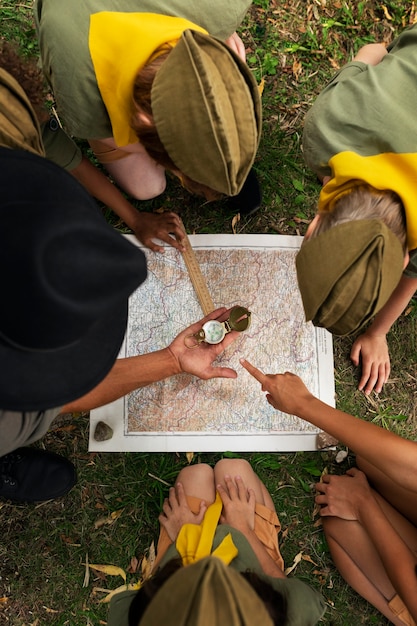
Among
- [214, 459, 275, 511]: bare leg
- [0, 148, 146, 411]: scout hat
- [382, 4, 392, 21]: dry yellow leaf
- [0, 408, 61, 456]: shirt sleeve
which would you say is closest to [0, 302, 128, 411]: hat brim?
[0, 148, 146, 411]: scout hat

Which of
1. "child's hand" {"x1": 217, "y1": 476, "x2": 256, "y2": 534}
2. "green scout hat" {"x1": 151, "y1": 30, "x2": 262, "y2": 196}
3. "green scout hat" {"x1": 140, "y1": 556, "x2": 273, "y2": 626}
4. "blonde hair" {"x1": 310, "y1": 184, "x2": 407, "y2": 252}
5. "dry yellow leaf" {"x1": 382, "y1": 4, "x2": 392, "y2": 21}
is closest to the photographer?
"green scout hat" {"x1": 140, "y1": 556, "x2": 273, "y2": 626}

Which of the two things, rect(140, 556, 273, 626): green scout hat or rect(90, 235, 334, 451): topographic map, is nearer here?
rect(140, 556, 273, 626): green scout hat

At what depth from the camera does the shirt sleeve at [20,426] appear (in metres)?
1.29

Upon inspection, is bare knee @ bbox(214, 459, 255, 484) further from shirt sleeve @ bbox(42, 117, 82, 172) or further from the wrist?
shirt sleeve @ bbox(42, 117, 82, 172)

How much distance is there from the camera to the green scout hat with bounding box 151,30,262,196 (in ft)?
3.89

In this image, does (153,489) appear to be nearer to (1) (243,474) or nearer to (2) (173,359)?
(1) (243,474)

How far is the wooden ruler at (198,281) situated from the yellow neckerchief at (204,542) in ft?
2.52

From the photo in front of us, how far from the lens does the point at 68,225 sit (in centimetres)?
100

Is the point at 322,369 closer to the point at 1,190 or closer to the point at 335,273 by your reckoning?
the point at 335,273

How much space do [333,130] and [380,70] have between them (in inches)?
9.3

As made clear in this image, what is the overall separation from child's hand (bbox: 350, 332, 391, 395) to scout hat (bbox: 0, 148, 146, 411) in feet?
4.04

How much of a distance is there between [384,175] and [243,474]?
126 centimetres

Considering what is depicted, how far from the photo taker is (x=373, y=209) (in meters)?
1.29

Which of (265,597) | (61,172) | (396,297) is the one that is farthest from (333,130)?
(265,597)
